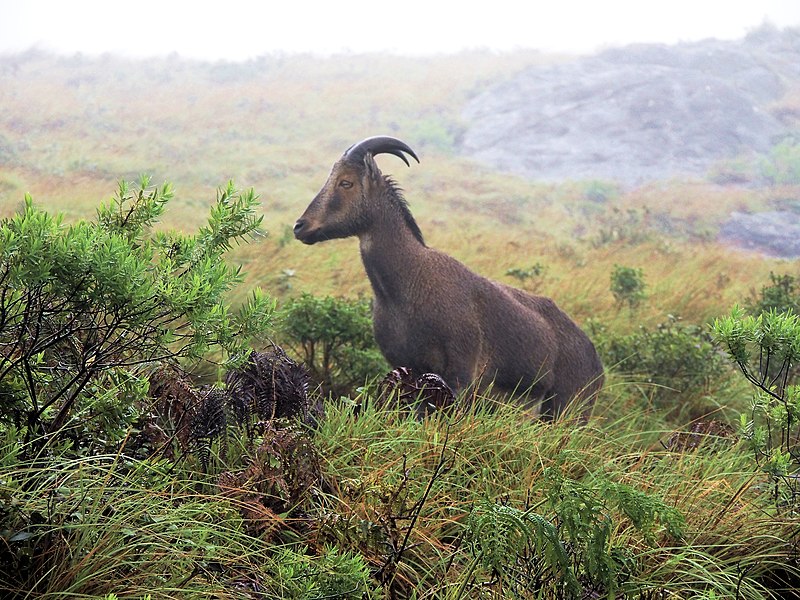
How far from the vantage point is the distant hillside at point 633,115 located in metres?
20.9

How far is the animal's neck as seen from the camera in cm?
473

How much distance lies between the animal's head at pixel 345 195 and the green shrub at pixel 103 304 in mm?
1457

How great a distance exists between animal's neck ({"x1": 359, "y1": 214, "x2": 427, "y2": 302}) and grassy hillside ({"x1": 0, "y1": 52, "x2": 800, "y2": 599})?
2.05ft

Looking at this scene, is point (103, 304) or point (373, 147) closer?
point (103, 304)

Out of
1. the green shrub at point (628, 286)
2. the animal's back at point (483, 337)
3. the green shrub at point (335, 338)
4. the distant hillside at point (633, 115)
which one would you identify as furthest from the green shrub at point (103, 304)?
the distant hillside at point (633, 115)

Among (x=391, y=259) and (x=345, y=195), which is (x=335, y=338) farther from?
(x=345, y=195)

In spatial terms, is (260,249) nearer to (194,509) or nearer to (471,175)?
(194,509)

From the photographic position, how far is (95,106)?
20.8 metres

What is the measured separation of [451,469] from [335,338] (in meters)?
2.28

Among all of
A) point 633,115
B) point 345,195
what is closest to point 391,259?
point 345,195

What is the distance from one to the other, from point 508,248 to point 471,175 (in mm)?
8586

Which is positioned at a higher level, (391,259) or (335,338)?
(391,259)

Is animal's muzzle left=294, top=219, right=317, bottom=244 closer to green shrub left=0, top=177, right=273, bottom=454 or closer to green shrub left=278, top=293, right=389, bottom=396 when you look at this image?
green shrub left=278, top=293, right=389, bottom=396

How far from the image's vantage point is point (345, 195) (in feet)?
15.5
